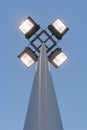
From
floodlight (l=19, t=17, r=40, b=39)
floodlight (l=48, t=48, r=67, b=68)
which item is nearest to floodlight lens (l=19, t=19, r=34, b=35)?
floodlight (l=19, t=17, r=40, b=39)

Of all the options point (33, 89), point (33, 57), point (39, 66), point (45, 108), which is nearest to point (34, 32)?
point (33, 57)

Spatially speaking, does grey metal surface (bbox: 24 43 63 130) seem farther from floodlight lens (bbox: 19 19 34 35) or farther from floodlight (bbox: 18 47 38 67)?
floodlight lens (bbox: 19 19 34 35)

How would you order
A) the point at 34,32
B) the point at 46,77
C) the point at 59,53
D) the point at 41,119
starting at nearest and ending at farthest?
the point at 41,119
the point at 46,77
the point at 59,53
the point at 34,32

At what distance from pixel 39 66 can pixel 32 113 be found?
0.96 metres

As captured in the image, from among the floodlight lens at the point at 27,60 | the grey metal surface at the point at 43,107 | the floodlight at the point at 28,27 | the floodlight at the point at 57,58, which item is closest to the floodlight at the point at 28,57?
the floodlight lens at the point at 27,60

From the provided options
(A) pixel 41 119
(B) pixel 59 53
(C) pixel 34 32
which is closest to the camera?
(A) pixel 41 119

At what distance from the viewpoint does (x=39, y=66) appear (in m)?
4.38

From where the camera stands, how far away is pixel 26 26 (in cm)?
634

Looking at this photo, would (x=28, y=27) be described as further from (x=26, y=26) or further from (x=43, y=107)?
(x=43, y=107)

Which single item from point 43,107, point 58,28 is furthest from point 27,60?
point 43,107

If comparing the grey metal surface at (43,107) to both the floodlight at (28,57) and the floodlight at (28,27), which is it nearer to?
the floodlight at (28,57)

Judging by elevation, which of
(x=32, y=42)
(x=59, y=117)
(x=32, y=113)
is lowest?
(x=59, y=117)

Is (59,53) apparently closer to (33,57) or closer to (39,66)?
(33,57)

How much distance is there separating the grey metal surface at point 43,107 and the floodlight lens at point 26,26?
7.19 ft
